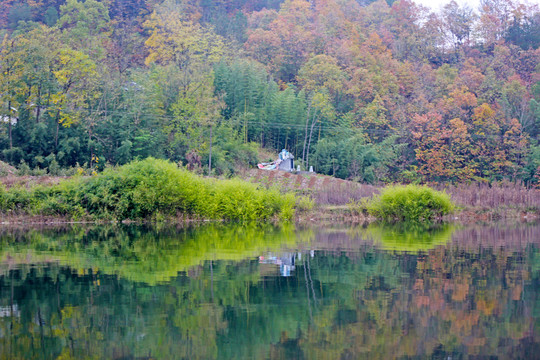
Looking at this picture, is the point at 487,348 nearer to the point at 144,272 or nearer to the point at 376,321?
Answer: the point at 376,321

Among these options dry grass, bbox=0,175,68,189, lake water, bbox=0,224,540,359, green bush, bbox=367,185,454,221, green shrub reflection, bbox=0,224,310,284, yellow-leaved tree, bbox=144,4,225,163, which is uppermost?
yellow-leaved tree, bbox=144,4,225,163

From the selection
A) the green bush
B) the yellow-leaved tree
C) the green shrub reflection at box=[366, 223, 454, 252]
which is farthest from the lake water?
the yellow-leaved tree

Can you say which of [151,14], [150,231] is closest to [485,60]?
[151,14]

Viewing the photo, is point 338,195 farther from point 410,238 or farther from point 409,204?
point 410,238

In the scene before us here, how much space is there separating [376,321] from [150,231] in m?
16.9

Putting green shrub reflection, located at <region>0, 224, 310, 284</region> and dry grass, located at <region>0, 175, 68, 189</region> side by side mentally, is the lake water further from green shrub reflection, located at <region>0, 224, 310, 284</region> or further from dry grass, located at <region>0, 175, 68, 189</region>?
dry grass, located at <region>0, 175, 68, 189</region>

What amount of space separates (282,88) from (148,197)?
5179 cm

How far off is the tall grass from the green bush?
5.27 m

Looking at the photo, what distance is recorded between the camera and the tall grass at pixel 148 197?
93.5ft

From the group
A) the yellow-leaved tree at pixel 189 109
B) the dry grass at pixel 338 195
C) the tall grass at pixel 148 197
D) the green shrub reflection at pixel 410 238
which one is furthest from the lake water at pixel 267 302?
the yellow-leaved tree at pixel 189 109

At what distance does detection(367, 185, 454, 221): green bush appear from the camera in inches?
1289

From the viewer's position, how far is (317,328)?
8.09 meters

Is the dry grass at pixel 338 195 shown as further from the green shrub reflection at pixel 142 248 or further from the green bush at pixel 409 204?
the green shrub reflection at pixel 142 248

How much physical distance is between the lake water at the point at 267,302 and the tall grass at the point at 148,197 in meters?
11.3
